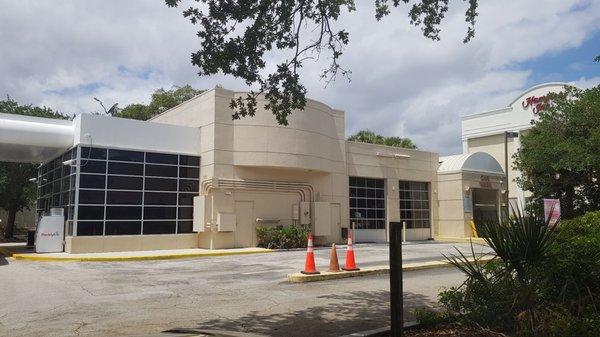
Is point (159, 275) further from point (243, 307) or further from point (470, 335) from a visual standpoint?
point (470, 335)

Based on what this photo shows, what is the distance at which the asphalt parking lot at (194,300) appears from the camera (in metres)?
7.47

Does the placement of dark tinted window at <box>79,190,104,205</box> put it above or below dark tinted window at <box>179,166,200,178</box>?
below

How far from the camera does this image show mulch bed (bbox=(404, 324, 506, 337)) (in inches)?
229

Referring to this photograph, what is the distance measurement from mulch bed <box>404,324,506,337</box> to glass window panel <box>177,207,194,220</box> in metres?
17.7

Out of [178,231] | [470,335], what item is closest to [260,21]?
[470,335]

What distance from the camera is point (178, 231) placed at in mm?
22703

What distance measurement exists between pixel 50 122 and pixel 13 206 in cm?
1790

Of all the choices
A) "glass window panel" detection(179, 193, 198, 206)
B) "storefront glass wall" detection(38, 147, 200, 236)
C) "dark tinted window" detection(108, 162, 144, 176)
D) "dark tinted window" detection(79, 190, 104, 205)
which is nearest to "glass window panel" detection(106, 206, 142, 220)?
"storefront glass wall" detection(38, 147, 200, 236)

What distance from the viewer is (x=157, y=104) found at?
4394cm

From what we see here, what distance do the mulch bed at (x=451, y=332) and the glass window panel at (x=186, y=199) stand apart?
58.7ft

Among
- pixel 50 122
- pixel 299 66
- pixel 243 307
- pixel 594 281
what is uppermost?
pixel 50 122

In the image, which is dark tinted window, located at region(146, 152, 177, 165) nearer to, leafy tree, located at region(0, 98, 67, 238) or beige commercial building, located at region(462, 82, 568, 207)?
leafy tree, located at region(0, 98, 67, 238)

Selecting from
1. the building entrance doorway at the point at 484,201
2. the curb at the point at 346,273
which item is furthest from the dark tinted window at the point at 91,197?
the building entrance doorway at the point at 484,201

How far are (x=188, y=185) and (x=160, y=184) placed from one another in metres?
1.32
